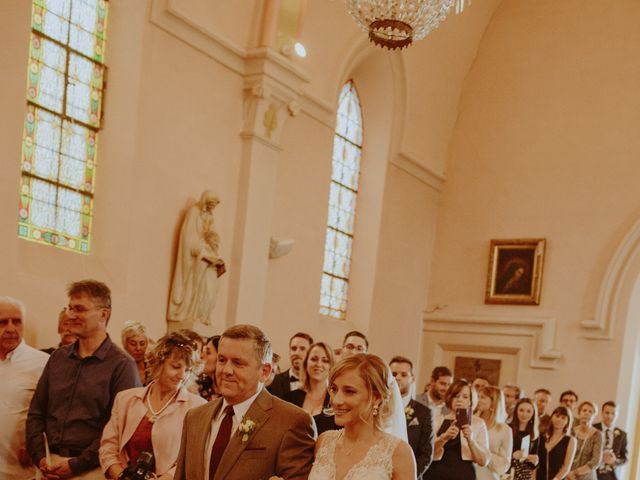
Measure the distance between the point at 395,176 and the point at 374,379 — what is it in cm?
1365

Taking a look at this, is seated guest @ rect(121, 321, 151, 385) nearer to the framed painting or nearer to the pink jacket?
the pink jacket

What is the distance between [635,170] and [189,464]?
14461 millimetres

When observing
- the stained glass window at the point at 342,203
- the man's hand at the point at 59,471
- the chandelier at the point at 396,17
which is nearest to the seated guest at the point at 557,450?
the chandelier at the point at 396,17

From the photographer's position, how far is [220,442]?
13.0 ft

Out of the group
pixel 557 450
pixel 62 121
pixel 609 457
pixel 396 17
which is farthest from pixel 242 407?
pixel 609 457

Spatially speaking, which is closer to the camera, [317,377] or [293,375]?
[317,377]

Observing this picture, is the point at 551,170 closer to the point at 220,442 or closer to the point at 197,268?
the point at 197,268

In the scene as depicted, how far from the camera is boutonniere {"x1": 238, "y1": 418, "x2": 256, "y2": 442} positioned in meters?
3.87

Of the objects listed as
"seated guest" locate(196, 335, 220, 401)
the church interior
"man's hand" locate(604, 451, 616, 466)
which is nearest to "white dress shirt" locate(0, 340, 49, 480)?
"seated guest" locate(196, 335, 220, 401)

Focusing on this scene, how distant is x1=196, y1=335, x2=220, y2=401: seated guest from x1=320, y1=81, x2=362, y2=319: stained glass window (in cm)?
1012

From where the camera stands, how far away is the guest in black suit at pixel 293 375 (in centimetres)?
698

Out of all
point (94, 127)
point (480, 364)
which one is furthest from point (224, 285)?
point (480, 364)

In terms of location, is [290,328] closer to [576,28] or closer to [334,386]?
[576,28]

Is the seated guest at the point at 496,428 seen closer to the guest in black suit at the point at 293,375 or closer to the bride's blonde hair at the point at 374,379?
the guest in black suit at the point at 293,375
